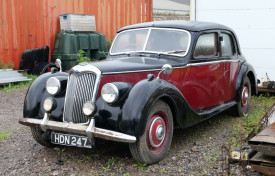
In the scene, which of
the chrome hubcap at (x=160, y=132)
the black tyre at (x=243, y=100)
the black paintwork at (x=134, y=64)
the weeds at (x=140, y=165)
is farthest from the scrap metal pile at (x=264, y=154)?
the black tyre at (x=243, y=100)

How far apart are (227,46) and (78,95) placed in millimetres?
2902

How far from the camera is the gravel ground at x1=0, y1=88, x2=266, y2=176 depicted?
341 centimetres

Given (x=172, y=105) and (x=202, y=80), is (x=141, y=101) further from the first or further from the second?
(x=202, y=80)

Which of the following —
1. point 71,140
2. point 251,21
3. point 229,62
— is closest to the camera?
point 71,140

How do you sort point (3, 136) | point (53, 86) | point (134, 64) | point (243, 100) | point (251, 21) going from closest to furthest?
point (53, 86) < point (134, 64) < point (3, 136) < point (243, 100) < point (251, 21)

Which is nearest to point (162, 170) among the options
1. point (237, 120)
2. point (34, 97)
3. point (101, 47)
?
point (34, 97)

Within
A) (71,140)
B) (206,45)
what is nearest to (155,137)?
(71,140)

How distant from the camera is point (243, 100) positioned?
225 inches

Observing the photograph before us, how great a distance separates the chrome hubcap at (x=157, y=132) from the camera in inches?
138

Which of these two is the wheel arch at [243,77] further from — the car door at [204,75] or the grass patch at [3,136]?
the grass patch at [3,136]

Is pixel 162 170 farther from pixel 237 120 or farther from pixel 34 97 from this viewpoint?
pixel 237 120

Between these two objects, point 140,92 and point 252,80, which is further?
point 252,80

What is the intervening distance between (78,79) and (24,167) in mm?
1081

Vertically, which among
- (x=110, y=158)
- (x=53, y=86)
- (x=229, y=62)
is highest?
(x=229, y=62)
